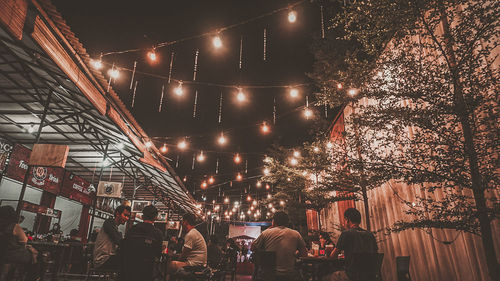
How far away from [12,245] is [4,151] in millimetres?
7967

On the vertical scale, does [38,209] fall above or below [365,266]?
above

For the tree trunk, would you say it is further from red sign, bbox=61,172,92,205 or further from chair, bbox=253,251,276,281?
red sign, bbox=61,172,92,205

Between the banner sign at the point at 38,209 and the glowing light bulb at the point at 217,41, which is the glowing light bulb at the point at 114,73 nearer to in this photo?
the glowing light bulb at the point at 217,41

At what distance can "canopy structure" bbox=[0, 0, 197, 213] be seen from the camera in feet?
14.4

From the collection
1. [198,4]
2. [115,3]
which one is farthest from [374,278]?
[115,3]

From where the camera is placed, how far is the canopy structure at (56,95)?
438cm

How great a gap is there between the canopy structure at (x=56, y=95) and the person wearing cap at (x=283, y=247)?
4.73 m

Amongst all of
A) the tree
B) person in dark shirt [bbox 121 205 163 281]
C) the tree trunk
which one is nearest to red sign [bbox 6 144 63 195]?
person in dark shirt [bbox 121 205 163 281]

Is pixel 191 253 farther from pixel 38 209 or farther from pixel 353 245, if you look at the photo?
pixel 38 209

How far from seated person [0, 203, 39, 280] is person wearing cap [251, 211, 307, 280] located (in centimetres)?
331

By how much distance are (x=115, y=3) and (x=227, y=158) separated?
1465cm

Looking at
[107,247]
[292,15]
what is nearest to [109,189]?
[107,247]

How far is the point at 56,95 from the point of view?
7.47 m

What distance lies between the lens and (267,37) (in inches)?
319
